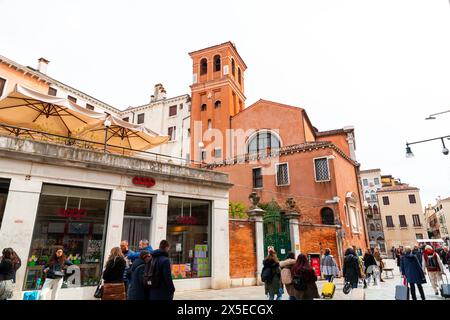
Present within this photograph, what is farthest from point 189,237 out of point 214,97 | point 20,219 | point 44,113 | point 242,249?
point 214,97

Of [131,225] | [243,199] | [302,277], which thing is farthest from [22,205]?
[243,199]

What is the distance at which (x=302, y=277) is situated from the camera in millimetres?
6066

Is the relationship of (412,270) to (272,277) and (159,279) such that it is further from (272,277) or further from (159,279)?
(159,279)

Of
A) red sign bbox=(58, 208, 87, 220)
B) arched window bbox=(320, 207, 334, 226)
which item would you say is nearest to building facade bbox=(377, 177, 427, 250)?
arched window bbox=(320, 207, 334, 226)

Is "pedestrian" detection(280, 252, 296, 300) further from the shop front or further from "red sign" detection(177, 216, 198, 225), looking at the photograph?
"red sign" detection(177, 216, 198, 225)

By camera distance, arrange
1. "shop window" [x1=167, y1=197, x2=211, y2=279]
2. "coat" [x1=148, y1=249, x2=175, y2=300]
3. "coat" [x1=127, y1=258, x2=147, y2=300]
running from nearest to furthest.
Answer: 1. "coat" [x1=148, y1=249, x2=175, y2=300]
2. "coat" [x1=127, y1=258, x2=147, y2=300]
3. "shop window" [x1=167, y1=197, x2=211, y2=279]

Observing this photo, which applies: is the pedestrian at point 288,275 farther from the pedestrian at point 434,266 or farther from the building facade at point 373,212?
the building facade at point 373,212

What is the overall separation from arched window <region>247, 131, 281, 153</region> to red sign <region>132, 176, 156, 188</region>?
16.8m

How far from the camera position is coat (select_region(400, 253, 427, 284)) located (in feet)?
26.1

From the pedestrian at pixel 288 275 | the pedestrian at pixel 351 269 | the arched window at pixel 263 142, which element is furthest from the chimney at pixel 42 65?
the pedestrian at pixel 351 269

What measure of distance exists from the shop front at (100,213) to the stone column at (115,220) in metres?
0.03
